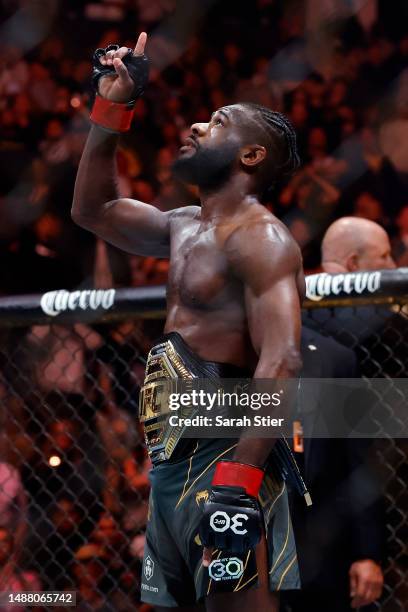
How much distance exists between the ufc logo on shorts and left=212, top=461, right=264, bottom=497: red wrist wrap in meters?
0.05

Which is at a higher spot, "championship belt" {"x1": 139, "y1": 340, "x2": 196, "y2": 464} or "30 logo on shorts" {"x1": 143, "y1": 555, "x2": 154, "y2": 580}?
"championship belt" {"x1": 139, "y1": 340, "x2": 196, "y2": 464}

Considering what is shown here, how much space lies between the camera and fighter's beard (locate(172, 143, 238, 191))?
5.43 ft

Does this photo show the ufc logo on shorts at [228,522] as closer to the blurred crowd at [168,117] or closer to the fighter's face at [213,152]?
the fighter's face at [213,152]

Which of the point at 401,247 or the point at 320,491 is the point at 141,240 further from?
the point at 401,247

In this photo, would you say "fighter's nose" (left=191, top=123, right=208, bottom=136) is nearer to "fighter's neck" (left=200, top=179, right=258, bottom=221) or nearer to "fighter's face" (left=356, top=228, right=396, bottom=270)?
"fighter's neck" (left=200, top=179, right=258, bottom=221)

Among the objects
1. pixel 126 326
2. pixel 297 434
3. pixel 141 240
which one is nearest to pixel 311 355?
pixel 297 434

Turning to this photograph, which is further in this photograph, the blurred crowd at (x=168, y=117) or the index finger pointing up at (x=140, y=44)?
the blurred crowd at (x=168, y=117)

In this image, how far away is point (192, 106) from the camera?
3752 millimetres

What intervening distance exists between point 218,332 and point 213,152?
33 cm

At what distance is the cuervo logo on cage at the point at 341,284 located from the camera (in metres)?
1.89

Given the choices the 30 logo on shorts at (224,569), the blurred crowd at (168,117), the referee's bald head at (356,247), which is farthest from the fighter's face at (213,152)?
the blurred crowd at (168,117)

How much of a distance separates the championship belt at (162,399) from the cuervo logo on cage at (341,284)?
1.49ft

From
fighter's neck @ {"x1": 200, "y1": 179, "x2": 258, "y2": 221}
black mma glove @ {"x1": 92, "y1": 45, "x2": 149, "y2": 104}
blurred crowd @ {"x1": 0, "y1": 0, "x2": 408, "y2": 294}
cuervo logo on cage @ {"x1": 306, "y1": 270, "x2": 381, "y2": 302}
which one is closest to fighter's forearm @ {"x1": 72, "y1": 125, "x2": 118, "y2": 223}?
black mma glove @ {"x1": 92, "y1": 45, "x2": 149, "y2": 104}

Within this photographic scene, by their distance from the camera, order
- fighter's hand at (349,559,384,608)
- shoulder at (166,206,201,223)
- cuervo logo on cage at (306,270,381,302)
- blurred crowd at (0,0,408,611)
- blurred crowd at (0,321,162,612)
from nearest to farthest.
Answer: shoulder at (166,206,201,223)
cuervo logo on cage at (306,270,381,302)
fighter's hand at (349,559,384,608)
blurred crowd at (0,321,162,612)
blurred crowd at (0,0,408,611)
